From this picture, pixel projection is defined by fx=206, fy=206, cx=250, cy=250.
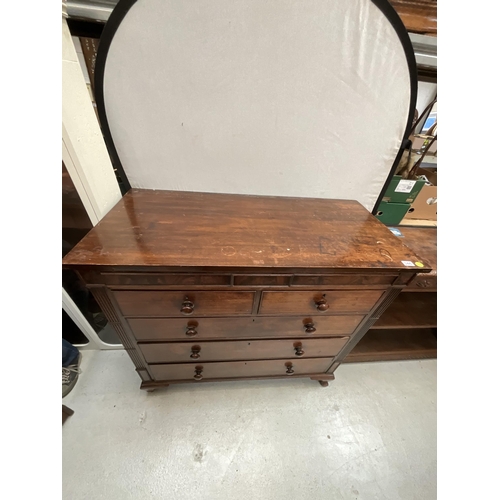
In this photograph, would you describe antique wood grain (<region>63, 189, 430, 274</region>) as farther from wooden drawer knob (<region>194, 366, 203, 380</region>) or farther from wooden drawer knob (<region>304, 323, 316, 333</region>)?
wooden drawer knob (<region>194, 366, 203, 380</region>)

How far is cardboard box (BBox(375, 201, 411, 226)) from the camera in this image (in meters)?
1.14

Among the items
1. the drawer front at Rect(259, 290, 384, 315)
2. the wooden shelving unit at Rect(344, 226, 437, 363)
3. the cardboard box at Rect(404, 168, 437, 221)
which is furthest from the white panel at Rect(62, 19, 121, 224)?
the cardboard box at Rect(404, 168, 437, 221)

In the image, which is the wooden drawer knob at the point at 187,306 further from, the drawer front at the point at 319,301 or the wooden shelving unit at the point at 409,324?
the wooden shelving unit at the point at 409,324

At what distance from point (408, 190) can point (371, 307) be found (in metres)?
0.73

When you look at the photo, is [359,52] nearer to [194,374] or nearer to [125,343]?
[125,343]

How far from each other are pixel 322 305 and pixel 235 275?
33 centimetres

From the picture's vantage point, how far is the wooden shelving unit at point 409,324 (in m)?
1.11

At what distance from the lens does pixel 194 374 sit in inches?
39.0

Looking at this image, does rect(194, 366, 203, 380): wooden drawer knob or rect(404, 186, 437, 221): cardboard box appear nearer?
rect(194, 366, 203, 380): wooden drawer knob

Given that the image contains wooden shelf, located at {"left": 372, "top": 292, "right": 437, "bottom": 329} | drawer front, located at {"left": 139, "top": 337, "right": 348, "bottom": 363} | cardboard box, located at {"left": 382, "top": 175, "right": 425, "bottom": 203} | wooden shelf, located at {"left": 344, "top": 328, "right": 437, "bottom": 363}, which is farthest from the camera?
wooden shelf, located at {"left": 344, "top": 328, "right": 437, "bottom": 363}

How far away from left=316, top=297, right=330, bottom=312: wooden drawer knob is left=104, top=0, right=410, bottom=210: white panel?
53 centimetres

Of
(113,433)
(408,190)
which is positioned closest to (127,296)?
(113,433)

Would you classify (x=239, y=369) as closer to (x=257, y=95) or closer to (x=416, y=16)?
(x=257, y=95)

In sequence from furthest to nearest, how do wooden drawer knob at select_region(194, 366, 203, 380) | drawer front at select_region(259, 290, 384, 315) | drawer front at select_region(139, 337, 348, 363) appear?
wooden drawer knob at select_region(194, 366, 203, 380)
drawer front at select_region(139, 337, 348, 363)
drawer front at select_region(259, 290, 384, 315)
